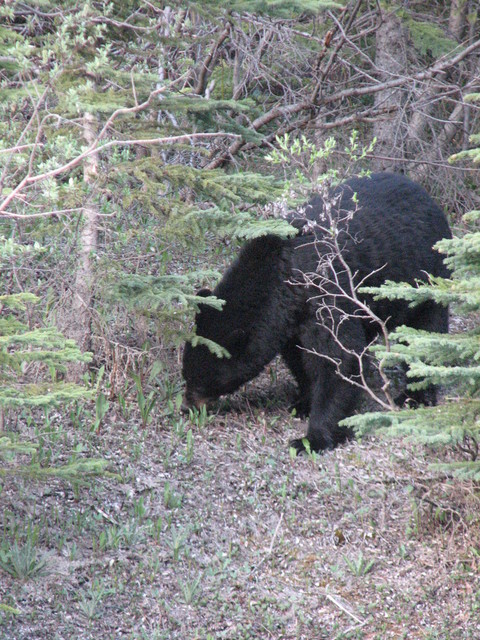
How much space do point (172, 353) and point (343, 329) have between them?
1.52 metres

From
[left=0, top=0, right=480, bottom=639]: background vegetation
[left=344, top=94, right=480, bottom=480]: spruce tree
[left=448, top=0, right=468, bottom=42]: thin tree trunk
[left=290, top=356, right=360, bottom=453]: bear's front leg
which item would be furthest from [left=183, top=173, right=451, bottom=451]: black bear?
[left=448, top=0, right=468, bottom=42]: thin tree trunk

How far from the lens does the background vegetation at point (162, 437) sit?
4316mm

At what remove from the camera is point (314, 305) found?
619cm

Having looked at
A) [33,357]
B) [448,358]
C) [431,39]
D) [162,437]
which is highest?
[431,39]

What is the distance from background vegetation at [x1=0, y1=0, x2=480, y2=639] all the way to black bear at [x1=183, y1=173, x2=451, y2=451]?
0.95 feet

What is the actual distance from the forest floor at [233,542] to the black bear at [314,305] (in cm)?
40

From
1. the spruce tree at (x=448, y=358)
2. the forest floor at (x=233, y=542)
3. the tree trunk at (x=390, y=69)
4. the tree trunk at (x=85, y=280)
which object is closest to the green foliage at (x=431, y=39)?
the tree trunk at (x=390, y=69)

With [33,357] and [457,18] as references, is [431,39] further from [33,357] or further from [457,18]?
[33,357]

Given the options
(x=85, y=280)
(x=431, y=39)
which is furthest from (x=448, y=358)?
(x=431, y=39)

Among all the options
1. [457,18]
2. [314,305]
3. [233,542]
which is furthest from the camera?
[457,18]

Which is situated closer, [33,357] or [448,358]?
[33,357]

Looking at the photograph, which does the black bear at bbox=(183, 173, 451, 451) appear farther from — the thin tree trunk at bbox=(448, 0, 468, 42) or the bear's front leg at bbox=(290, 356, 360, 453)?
the thin tree trunk at bbox=(448, 0, 468, 42)

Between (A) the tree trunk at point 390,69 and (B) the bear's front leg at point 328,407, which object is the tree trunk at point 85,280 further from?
(A) the tree trunk at point 390,69

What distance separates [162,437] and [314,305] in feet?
4.90
